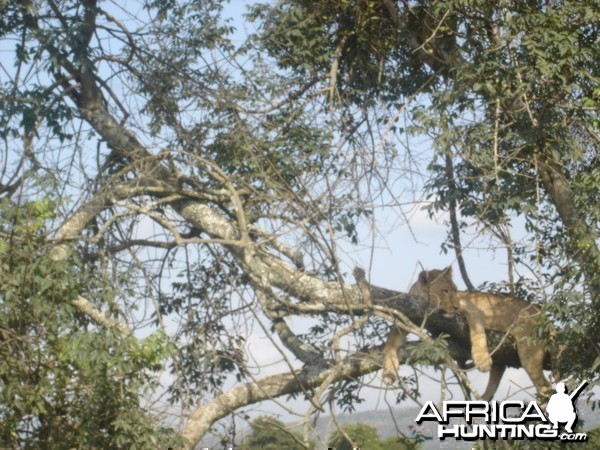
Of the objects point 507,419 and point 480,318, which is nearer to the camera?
point 507,419

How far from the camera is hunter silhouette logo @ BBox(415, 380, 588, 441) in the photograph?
6746mm

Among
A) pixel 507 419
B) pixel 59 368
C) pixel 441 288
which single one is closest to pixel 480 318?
pixel 441 288

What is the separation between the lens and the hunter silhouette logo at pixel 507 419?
22.1 ft

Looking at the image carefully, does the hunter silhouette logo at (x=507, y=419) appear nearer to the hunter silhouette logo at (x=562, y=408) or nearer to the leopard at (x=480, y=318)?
the hunter silhouette logo at (x=562, y=408)

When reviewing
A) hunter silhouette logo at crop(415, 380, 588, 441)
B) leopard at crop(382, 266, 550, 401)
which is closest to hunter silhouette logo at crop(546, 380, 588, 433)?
hunter silhouette logo at crop(415, 380, 588, 441)

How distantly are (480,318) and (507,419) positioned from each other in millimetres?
1098

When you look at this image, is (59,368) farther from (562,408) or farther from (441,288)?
(562,408)

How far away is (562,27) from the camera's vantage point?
7.29 metres

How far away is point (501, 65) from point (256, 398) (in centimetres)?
334

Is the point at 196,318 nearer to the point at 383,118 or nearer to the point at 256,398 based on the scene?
the point at 256,398

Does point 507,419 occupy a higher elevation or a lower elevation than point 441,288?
lower

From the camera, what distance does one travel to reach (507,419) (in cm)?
694

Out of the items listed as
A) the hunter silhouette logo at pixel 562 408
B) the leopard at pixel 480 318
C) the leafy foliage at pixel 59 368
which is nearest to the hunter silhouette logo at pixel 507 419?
the hunter silhouette logo at pixel 562 408

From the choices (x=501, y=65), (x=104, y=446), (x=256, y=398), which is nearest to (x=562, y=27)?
(x=501, y=65)
